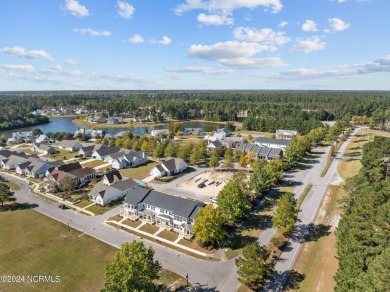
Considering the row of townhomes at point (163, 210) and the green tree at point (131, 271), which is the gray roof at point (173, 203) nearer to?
the row of townhomes at point (163, 210)

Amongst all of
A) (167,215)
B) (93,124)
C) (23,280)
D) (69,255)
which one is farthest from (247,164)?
(93,124)

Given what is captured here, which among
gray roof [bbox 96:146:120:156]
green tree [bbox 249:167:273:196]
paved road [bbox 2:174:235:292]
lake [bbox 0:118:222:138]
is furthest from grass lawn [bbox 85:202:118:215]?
lake [bbox 0:118:222:138]

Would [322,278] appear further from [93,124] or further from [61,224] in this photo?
[93,124]

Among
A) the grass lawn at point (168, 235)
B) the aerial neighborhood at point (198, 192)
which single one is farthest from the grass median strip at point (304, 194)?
the grass lawn at point (168, 235)

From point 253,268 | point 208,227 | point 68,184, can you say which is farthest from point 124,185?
point 253,268

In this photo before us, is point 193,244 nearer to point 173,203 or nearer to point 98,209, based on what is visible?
point 173,203
